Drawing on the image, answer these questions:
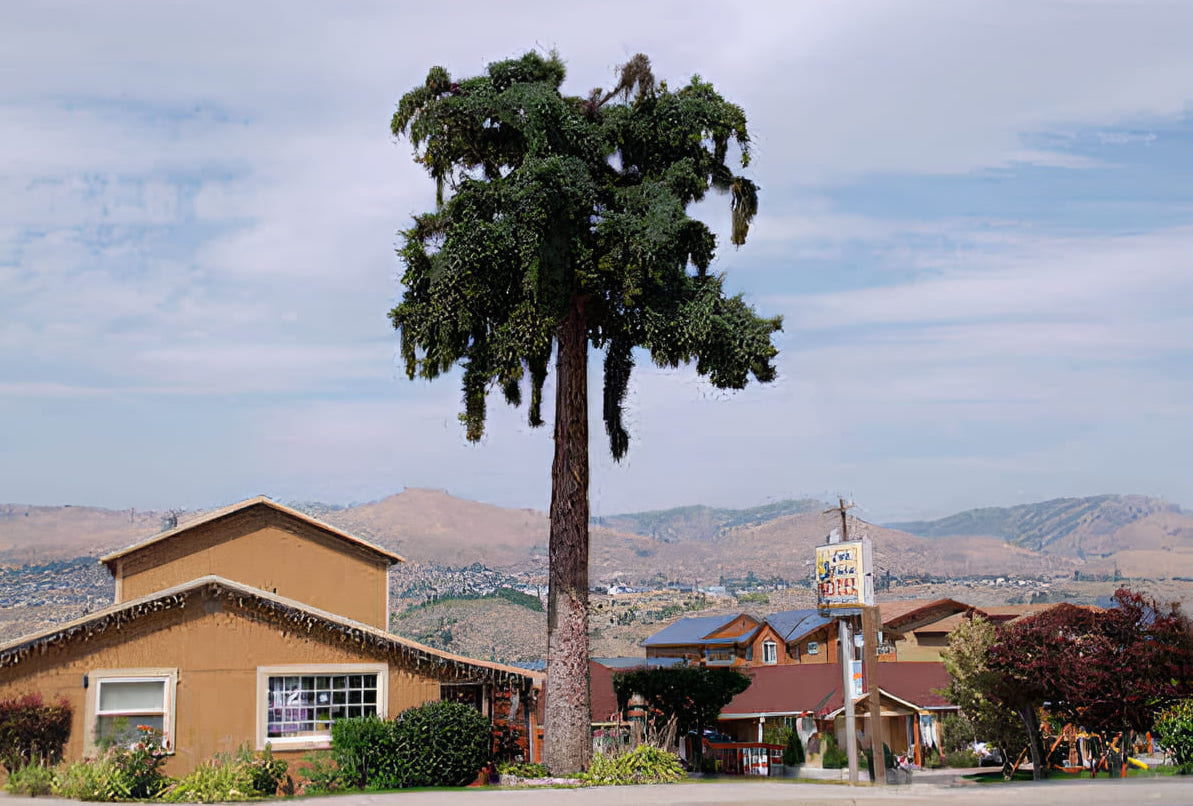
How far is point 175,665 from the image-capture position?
26703 mm

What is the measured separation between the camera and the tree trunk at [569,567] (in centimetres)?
2917

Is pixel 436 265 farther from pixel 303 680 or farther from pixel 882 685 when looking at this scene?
pixel 882 685

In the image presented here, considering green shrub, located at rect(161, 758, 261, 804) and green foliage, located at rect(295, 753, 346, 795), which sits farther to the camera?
green foliage, located at rect(295, 753, 346, 795)

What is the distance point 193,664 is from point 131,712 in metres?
1.61

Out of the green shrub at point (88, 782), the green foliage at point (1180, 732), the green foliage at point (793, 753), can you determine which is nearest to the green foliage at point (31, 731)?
the green shrub at point (88, 782)

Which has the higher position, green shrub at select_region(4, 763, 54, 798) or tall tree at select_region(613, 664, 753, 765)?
tall tree at select_region(613, 664, 753, 765)

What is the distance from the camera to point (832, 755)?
46.1m

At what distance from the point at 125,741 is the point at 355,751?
495cm

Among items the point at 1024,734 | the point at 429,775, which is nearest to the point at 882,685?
the point at 1024,734

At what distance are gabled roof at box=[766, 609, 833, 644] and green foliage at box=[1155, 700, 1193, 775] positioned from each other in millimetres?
36040

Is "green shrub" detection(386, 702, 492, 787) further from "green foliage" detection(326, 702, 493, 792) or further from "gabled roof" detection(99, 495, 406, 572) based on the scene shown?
"gabled roof" detection(99, 495, 406, 572)

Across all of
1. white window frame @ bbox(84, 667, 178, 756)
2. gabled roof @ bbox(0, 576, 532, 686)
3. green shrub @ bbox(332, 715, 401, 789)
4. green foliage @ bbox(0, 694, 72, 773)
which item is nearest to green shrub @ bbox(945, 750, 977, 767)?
gabled roof @ bbox(0, 576, 532, 686)

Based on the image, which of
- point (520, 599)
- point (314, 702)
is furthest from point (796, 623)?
point (520, 599)

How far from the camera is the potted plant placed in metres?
45.6
